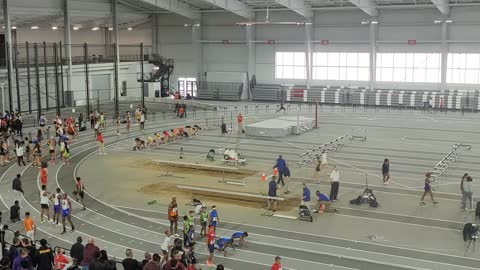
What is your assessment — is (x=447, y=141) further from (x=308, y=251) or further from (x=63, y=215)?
(x=63, y=215)

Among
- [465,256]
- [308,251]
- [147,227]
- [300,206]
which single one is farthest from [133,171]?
[465,256]

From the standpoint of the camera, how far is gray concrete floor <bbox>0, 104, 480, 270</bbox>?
18.0 meters

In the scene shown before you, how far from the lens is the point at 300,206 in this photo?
71.5 ft

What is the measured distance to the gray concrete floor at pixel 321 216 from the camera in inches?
711

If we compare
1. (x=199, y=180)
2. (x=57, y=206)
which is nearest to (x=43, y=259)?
(x=57, y=206)

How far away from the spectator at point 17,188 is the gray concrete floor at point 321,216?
1.25 feet

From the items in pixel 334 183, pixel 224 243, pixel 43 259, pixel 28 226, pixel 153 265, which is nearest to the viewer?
pixel 153 265

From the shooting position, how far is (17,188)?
79.5 ft

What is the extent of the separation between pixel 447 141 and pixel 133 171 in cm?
2052

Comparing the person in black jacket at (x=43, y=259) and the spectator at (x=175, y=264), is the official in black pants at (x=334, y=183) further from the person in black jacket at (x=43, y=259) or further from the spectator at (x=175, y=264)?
the person in black jacket at (x=43, y=259)

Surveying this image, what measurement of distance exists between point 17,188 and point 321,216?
12.2 metres

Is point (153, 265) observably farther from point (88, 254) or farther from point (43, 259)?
point (43, 259)

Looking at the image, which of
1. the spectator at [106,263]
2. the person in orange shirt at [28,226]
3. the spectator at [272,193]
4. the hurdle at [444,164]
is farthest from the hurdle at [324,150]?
the spectator at [106,263]

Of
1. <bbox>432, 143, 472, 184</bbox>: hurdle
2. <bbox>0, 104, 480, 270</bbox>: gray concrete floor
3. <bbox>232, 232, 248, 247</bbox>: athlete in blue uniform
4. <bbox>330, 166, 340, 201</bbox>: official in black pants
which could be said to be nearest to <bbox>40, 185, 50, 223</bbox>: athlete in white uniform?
<bbox>0, 104, 480, 270</bbox>: gray concrete floor
